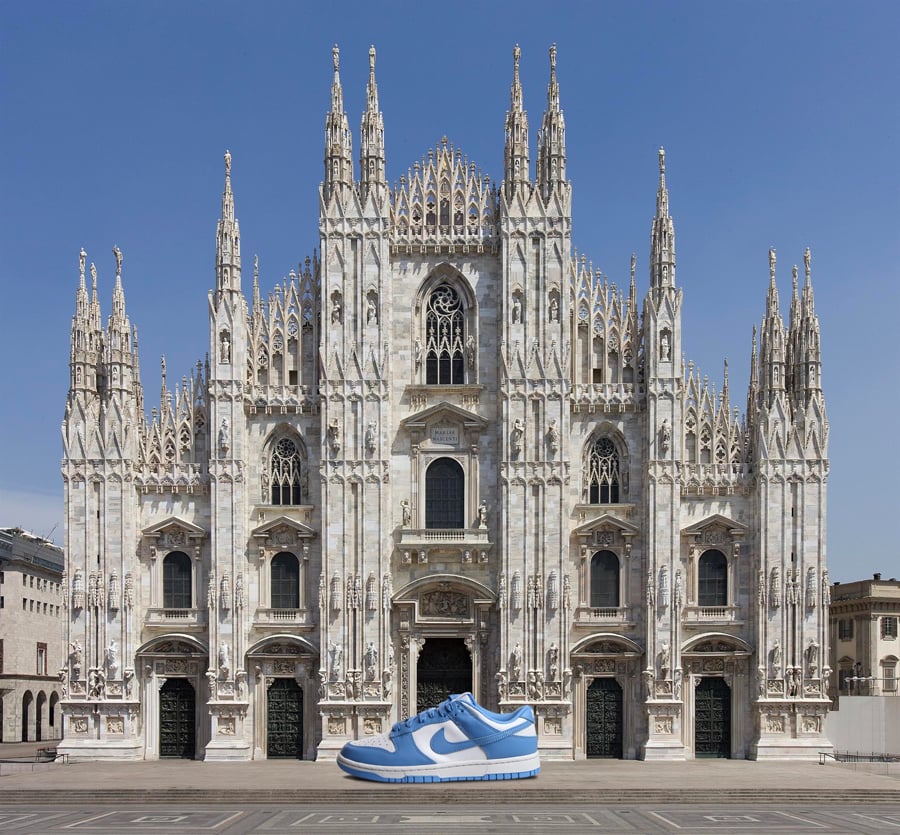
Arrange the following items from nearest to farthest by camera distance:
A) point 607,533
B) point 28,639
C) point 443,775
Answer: point 443,775
point 607,533
point 28,639

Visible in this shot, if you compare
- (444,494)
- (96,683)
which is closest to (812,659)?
(444,494)

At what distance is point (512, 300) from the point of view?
50312mm

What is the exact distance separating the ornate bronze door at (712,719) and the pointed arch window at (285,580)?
51.8 ft

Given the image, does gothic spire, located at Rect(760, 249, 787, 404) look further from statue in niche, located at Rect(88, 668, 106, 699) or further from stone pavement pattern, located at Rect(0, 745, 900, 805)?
statue in niche, located at Rect(88, 668, 106, 699)

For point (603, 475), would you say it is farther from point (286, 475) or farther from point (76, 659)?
point (76, 659)

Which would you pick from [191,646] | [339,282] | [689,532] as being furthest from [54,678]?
[689,532]

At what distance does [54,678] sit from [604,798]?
49.6 metres

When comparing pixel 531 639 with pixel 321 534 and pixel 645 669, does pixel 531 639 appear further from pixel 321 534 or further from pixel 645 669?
pixel 321 534

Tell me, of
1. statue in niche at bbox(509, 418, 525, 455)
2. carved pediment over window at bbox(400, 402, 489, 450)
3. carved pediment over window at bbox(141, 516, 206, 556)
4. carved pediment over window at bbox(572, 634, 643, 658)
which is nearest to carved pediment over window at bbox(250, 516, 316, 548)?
carved pediment over window at bbox(141, 516, 206, 556)

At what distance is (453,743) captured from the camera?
40531 mm

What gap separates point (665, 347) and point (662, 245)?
4030mm

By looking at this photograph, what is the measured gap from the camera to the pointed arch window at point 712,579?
49.8 m

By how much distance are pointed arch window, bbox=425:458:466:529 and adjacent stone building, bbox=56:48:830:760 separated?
0.09 meters

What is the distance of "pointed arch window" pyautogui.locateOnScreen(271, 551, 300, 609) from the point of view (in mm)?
50125
